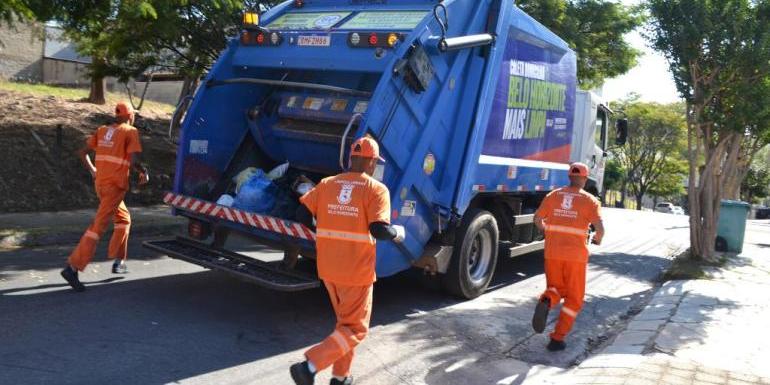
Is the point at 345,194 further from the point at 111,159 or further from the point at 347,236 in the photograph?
the point at 111,159

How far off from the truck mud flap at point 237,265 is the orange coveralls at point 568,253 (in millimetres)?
1906

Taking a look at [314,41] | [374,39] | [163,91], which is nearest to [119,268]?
[314,41]

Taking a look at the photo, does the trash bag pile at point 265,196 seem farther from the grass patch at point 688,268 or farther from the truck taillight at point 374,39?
the grass patch at point 688,268

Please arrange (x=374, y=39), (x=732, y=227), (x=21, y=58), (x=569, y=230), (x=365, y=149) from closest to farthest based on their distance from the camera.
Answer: (x=365, y=149) < (x=569, y=230) < (x=374, y=39) < (x=732, y=227) < (x=21, y=58)

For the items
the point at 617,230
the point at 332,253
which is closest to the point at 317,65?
the point at 332,253

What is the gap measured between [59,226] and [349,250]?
6.30 m

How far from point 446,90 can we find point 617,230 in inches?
507

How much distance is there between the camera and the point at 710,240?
10453 mm

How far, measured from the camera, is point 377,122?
5.23 m

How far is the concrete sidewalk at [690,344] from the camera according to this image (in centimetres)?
459

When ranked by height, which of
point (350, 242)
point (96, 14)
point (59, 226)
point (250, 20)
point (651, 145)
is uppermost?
point (651, 145)

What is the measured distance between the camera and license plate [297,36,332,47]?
5953 millimetres

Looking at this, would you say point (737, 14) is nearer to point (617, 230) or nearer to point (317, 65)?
point (317, 65)

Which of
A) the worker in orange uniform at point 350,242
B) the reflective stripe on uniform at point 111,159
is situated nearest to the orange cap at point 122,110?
the reflective stripe on uniform at point 111,159
